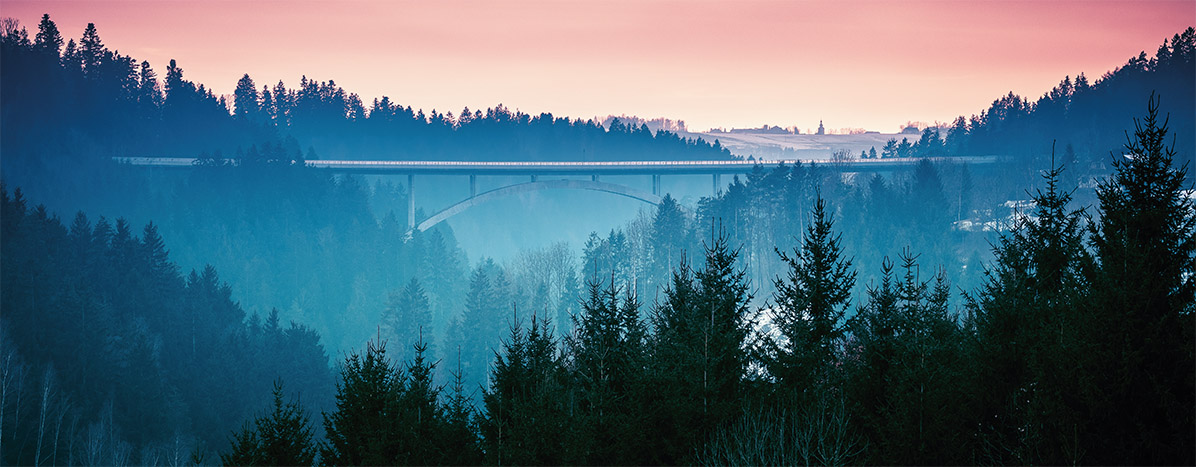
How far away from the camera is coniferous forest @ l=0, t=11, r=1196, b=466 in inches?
537

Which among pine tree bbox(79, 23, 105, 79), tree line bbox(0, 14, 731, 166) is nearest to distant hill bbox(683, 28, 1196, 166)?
tree line bbox(0, 14, 731, 166)

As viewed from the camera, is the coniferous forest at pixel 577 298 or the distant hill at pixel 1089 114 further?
the distant hill at pixel 1089 114

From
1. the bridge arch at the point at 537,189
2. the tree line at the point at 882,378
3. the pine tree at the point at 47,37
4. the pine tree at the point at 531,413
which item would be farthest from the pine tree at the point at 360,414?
the pine tree at the point at 47,37

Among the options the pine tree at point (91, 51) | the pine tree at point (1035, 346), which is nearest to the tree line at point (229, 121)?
the pine tree at point (91, 51)

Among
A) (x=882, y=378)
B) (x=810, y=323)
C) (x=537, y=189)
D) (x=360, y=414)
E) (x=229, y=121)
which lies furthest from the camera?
(x=229, y=121)

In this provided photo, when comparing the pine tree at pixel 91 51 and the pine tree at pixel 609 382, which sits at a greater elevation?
the pine tree at pixel 91 51

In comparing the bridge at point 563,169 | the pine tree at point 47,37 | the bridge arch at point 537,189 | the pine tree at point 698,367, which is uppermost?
the pine tree at point 47,37

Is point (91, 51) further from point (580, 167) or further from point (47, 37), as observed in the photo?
point (580, 167)

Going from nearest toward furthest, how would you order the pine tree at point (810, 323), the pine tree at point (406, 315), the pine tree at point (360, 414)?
the pine tree at point (810, 323)
the pine tree at point (360, 414)
the pine tree at point (406, 315)

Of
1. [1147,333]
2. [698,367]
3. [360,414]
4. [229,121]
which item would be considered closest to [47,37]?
[229,121]

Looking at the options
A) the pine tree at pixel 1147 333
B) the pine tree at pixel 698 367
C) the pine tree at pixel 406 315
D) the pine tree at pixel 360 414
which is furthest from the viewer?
the pine tree at pixel 406 315

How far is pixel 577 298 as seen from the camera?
7212 centimetres

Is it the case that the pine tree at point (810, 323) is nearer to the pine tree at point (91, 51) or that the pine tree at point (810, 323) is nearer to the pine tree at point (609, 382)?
the pine tree at point (609, 382)

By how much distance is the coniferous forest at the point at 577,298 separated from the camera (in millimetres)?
13641
